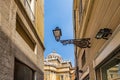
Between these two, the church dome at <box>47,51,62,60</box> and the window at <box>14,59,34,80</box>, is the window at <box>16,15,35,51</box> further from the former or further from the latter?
the church dome at <box>47,51,62,60</box>

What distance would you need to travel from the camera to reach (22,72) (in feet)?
18.3

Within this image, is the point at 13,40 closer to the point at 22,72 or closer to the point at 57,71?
the point at 22,72

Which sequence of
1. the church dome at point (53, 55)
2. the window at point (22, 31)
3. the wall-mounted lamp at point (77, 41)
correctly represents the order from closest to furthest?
the window at point (22, 31) < the wall-mounted lamp at point (77, 41) < the church dome at point (53, 55)

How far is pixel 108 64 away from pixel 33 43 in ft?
12.4

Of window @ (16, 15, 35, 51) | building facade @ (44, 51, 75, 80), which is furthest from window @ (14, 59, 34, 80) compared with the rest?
building facade @ (44, 51, 75, 80)

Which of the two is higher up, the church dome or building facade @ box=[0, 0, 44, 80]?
the church dome

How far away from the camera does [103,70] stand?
14.0 ft

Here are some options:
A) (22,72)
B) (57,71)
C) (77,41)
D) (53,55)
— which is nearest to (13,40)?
(22,72)

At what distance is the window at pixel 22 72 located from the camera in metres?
4.97

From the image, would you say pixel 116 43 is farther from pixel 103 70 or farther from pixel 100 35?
pixel 103 70

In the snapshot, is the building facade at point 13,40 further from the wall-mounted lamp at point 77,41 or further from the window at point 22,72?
the wall-mounted lamp at point 77,41

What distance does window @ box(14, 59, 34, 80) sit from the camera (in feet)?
16.3

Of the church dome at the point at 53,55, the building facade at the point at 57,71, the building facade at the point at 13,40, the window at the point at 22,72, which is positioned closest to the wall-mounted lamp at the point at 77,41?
the building facade at the point at 13,40

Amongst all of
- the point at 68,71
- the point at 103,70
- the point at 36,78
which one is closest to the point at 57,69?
the point at 68,71
